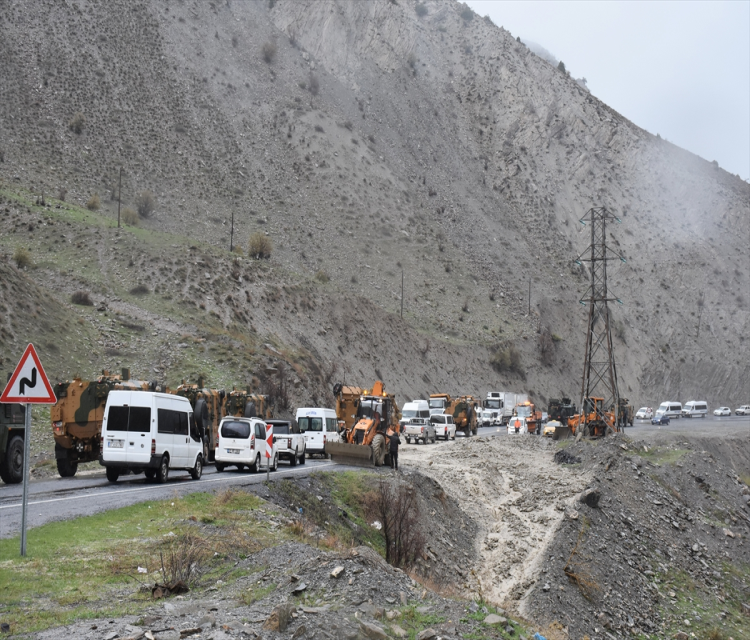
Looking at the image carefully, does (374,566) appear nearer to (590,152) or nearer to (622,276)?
(622,276)

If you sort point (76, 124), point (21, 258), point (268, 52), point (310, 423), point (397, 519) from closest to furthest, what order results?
point (397, 519) → point (310, 423) → point (21, 258) → point (76, 124) → point (268, 52)

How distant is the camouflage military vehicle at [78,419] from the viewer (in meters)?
24.4

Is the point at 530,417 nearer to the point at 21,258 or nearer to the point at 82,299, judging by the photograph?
the point at 82,299

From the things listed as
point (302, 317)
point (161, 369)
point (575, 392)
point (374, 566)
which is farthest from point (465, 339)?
point (374, 566)

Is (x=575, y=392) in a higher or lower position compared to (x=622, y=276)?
lower

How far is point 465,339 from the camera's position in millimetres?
77625

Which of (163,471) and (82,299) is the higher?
(82,299)

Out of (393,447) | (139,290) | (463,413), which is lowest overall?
(463,413)

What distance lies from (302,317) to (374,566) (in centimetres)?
5255

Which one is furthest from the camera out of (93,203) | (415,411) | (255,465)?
(93,203)

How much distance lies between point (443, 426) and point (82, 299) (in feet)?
80.6

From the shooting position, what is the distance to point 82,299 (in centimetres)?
5147

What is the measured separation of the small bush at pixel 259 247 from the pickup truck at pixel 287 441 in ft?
135

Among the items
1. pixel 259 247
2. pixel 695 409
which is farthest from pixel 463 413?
pixel 695 409
